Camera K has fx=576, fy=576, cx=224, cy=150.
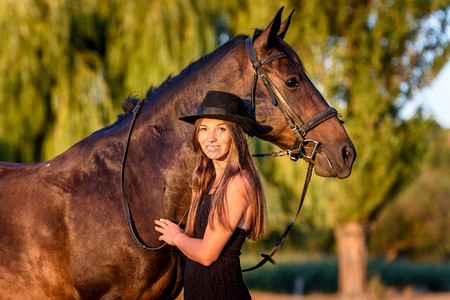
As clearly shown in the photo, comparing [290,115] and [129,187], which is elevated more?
[290,115]

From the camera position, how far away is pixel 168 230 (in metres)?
2.69

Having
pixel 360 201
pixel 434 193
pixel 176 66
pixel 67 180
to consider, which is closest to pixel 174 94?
pixel 67 180

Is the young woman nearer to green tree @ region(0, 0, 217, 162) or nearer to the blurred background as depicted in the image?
the blurred background

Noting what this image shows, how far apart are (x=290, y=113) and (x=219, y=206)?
2.26ft

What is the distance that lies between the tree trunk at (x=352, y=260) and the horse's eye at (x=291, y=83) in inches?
379

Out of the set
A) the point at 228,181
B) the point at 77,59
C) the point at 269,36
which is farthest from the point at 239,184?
the point at 77,59

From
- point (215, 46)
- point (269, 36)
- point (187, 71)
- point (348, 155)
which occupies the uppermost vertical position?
point (215, 46)

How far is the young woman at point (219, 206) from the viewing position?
250 cm

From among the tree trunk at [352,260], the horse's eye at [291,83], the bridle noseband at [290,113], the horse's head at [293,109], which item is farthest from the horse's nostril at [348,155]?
the tree trunk at [352,260]

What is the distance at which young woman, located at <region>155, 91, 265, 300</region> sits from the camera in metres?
2.50

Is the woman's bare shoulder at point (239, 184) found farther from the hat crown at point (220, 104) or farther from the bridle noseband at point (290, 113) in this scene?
the bridle noseband at point (290, 113)

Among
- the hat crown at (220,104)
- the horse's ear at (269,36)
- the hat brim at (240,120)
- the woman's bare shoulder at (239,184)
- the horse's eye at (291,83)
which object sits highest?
the horse's ear at (269,36)

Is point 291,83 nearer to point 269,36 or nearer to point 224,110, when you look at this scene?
point 269,36

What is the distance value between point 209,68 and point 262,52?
0.97 ft
